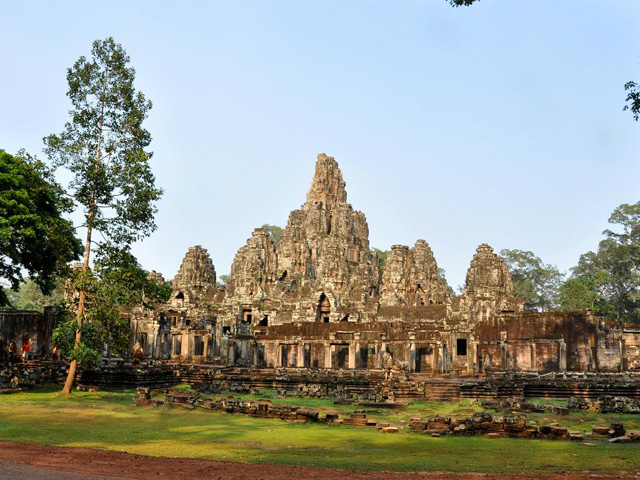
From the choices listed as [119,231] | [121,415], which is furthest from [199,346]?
[121,415]

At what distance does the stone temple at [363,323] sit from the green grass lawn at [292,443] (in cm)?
1913

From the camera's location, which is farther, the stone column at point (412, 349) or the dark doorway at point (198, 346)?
the dark doorway at point (198, 346)

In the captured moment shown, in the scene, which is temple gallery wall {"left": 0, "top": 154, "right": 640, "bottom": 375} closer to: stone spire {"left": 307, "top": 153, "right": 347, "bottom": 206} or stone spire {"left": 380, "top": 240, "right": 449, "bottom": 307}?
stone spire {"left": 380, "top": 240, "right": 449, "bottom": 307}

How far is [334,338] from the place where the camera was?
149ft

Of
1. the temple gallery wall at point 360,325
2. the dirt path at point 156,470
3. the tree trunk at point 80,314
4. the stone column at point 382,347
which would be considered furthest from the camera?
the stone column at point 382,347

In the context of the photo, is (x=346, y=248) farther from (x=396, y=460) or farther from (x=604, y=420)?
(x=396, y=460)

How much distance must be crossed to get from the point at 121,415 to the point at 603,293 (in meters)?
76.8

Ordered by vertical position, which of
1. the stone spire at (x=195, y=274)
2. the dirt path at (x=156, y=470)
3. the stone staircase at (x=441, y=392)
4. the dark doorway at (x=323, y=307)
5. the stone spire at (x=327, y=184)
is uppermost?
the stone spire at (x=327, y=184)

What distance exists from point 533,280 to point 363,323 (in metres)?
63.6

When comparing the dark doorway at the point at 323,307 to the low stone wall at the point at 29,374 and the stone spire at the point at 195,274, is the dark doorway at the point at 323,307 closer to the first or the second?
the stone spire at the point at 195,274

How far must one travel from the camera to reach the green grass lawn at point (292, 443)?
13.1 meters

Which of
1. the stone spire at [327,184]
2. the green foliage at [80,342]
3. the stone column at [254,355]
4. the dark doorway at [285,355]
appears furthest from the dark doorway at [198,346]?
the stone spire at [327,184]

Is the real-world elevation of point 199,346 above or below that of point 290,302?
below

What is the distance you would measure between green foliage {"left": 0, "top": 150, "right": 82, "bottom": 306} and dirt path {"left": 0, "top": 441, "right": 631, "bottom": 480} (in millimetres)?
15331
